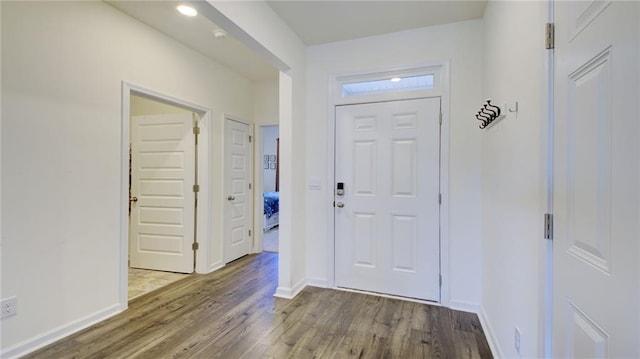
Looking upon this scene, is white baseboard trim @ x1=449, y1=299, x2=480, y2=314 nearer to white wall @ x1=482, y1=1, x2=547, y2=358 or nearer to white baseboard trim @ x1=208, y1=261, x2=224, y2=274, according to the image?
white wall @ x1=482, y1=1, x2=547, y2=358

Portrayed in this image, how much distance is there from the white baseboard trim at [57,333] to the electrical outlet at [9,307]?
0.73ft

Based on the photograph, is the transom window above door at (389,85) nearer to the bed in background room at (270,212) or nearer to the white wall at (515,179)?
the white wall at (515,179)

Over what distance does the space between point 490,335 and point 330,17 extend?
2.93 meters

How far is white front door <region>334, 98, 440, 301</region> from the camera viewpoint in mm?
2809

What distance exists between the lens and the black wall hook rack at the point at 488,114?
1.95m

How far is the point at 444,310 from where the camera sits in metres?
2.65

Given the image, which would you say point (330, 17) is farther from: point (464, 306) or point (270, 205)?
point (270, 205)

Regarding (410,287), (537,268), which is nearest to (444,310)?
(410,287)

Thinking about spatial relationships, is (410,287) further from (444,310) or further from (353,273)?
(353,273)

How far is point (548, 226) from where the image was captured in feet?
3.87

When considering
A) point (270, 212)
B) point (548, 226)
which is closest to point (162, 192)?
point (270, 212)

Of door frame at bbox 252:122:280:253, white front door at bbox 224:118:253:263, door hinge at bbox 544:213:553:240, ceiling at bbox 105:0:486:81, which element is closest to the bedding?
door frame at bbox 252:122:280:253

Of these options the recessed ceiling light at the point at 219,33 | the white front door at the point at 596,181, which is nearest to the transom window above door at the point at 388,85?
the recessed ceiling light at the point at 219,33

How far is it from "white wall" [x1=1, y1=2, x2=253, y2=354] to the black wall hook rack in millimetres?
3046
